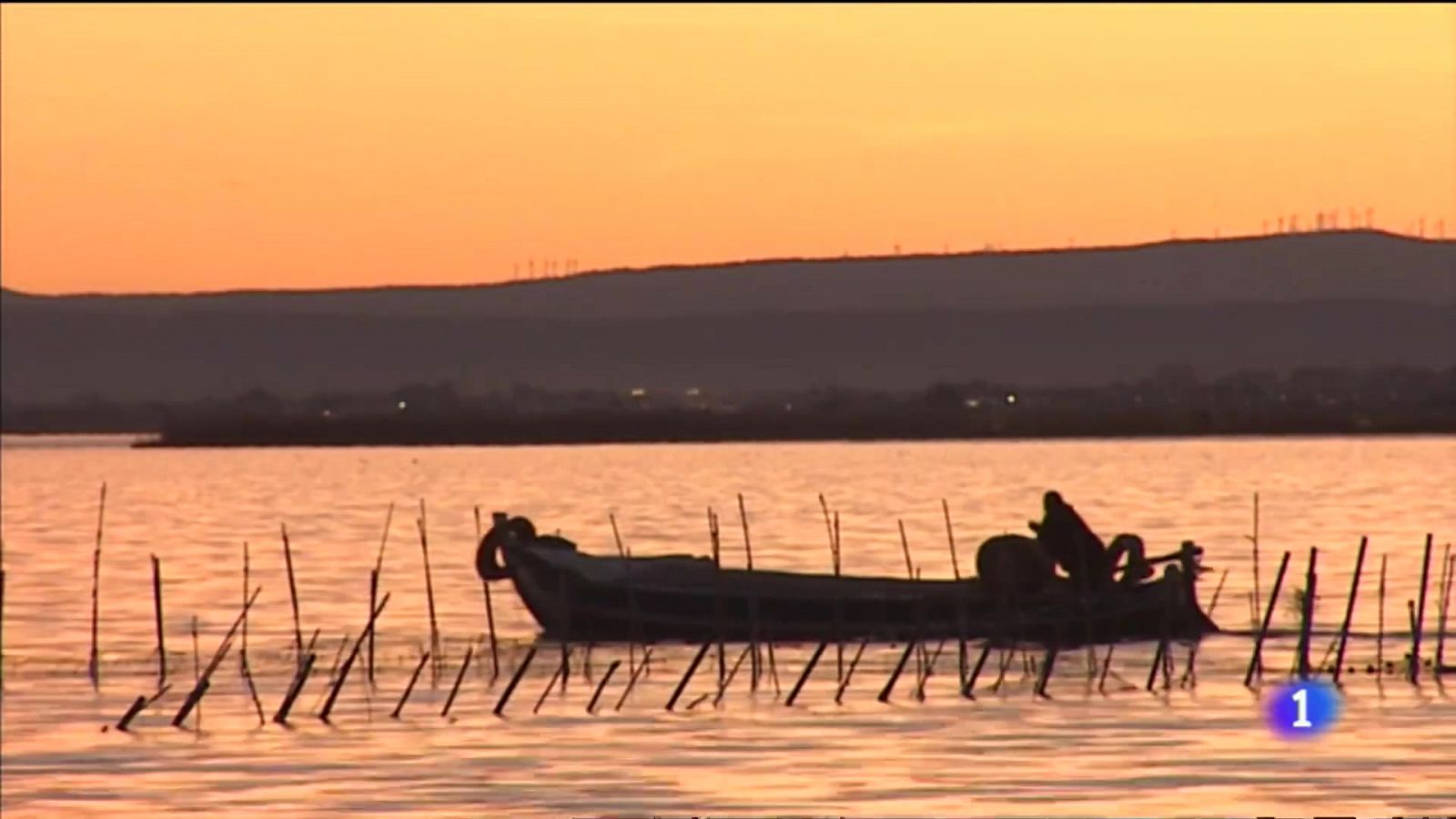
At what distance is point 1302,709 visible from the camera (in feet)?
115

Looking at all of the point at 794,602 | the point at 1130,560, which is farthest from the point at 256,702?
the point at 1130,560

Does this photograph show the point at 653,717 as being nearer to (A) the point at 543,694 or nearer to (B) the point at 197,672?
(A) the point at 543,694

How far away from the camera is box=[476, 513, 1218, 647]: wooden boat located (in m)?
42.7

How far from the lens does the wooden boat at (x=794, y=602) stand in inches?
1679

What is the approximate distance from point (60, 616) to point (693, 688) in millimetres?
16934

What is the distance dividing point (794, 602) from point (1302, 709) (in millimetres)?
10971

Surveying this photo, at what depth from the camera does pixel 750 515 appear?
9112 cm

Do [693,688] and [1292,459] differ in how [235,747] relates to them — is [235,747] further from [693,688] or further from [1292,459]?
[1292,459]

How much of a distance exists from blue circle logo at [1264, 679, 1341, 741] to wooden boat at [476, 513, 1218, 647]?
4.14m

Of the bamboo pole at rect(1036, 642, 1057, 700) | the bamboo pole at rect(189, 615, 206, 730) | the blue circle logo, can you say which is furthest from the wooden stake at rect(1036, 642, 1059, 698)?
the bamboo pole at rect(189, 615, 206, 730)

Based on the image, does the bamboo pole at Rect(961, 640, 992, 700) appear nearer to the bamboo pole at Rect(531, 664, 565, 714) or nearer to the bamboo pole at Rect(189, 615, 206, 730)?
the bamboo pole at Rect(531, 664, 565, 714)

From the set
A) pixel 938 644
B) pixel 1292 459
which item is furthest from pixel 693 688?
pixel 1292 459

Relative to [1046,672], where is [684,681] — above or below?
above

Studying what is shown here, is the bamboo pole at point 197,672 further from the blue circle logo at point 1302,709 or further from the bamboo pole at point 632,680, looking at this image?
the blue circle logo at point 1302,709
